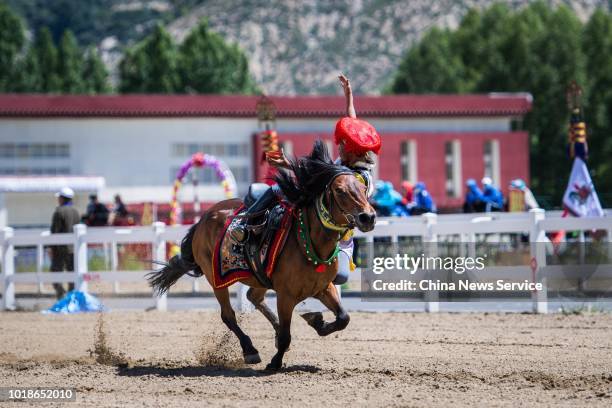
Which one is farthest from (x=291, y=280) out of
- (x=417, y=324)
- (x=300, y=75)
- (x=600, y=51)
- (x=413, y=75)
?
(x=300, y=75)

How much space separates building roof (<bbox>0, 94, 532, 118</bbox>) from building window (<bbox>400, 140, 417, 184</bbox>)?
3.55 ft

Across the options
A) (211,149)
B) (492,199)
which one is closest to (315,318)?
(492,199)

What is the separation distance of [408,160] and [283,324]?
1194 inches

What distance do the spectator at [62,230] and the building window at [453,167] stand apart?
73.7ft

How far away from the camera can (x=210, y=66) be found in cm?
6631

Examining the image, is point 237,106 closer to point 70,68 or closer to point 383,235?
point 383,235

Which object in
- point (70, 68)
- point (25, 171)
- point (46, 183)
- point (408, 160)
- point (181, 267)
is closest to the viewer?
point (181, 267)

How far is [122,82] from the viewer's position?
216 feet

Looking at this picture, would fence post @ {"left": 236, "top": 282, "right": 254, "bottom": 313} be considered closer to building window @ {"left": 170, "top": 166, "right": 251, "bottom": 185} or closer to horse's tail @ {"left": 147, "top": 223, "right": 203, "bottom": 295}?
horse's tail @ {"left": 147, "top": 223, "right": 203, "bottom": 295}

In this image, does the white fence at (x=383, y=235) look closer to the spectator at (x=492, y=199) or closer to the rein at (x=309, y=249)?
the spectator at (x=492, y=199)

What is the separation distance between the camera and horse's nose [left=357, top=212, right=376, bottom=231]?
8.73 metres

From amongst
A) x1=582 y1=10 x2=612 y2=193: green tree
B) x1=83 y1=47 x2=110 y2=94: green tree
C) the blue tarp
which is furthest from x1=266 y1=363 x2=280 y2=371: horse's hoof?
x1=83 y1=47 x2=110 y2=94: green tree

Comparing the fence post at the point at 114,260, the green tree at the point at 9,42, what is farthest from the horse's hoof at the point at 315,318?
the green tree at the point at 9,42

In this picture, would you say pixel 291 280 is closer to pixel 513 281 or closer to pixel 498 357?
pixel 498 357
